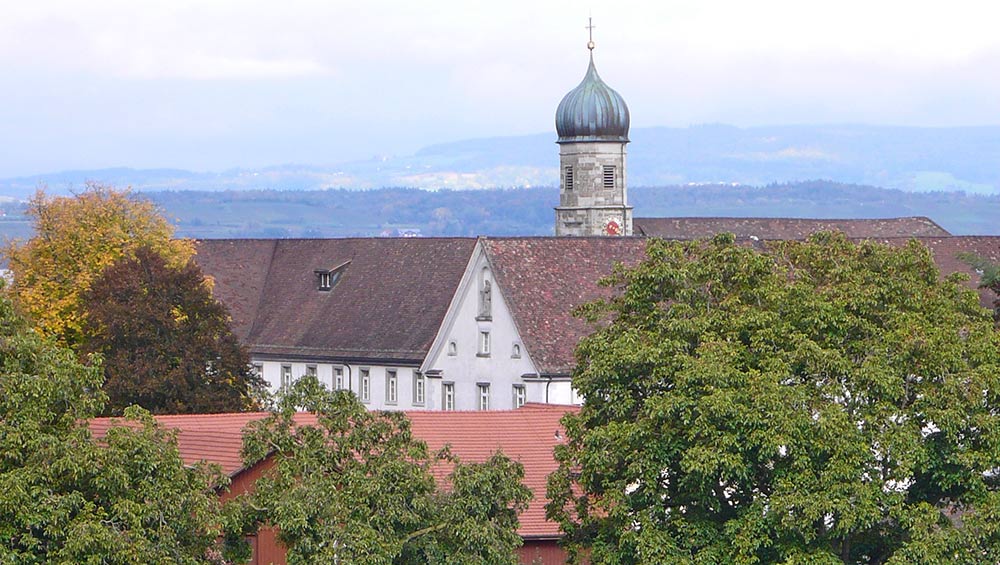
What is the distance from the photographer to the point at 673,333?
36500 mm

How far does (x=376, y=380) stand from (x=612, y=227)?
37.5 metres

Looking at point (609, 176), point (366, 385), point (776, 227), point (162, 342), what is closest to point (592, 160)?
point (609, 176)

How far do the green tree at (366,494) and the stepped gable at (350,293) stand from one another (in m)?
44.5

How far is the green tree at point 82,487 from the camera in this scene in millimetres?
30547

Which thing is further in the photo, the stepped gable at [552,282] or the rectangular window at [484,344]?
the rectangular window at [484,344]

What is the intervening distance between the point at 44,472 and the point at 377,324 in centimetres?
5199

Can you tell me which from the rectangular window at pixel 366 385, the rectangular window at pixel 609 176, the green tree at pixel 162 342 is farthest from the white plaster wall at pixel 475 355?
the rectangular window at pixel 609 176

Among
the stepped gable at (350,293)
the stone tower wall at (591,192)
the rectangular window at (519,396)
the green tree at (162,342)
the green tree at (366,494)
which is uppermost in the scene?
the stone tower wall at (591,192)

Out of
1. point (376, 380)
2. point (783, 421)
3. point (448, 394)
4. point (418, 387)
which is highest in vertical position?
point (376, 380)

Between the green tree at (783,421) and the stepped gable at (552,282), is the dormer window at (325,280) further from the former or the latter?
the green tree at (783,421)

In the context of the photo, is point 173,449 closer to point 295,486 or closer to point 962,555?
point 295,486

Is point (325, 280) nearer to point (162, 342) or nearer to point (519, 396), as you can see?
point (519, 396)

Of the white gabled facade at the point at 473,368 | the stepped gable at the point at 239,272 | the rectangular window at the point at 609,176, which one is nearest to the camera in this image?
the white gabled facade at the point at 473,368

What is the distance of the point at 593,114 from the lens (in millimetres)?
118438
